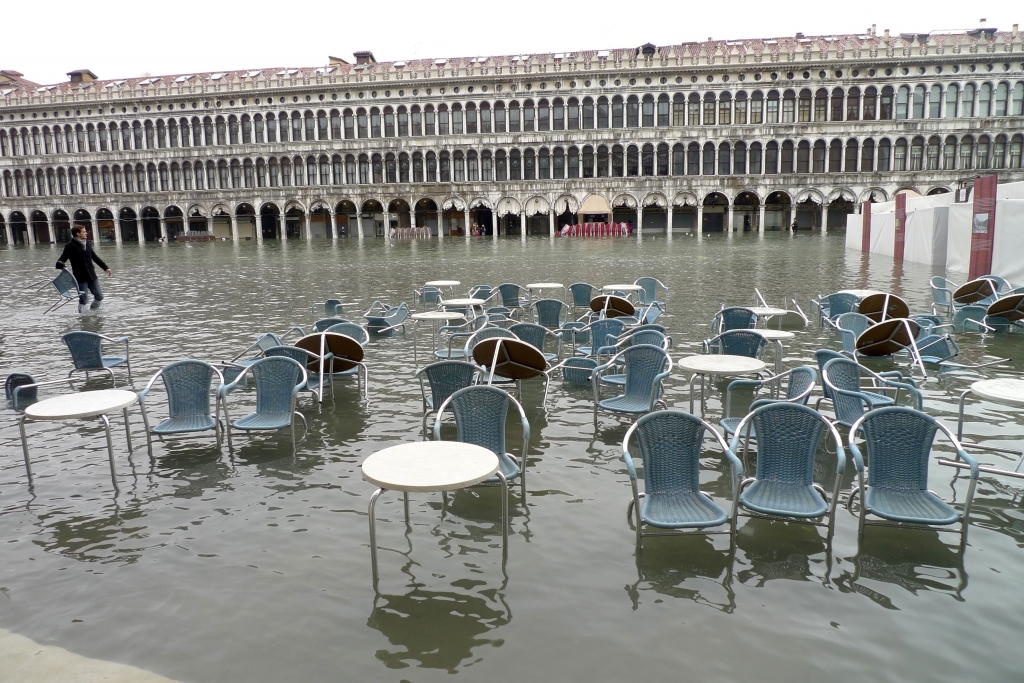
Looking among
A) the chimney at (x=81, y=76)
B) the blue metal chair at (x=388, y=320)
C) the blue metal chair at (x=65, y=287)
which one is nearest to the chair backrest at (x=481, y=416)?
the blue metal chair at (x=388, y=320)

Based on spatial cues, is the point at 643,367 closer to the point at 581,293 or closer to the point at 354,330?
the point at 354,330

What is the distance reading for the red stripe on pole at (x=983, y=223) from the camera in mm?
16000

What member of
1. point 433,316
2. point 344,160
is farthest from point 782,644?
point 344,160

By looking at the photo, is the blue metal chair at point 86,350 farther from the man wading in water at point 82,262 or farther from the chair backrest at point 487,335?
the man wading in water at point 82,262

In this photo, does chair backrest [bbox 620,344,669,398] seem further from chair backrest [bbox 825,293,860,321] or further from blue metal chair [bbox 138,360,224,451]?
chair backrest [bbox 825,293,860,321]

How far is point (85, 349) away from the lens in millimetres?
8383

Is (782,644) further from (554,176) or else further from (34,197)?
(34,197)

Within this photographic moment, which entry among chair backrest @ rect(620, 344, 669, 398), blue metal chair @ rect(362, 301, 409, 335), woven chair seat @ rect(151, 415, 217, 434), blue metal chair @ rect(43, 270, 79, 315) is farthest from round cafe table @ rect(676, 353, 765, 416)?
blue metal chair @ rect(43, 270, 79, 315)

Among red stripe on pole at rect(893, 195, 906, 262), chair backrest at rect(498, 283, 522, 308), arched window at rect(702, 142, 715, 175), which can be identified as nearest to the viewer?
chair backrest at rect(498, 283, 522, 308)

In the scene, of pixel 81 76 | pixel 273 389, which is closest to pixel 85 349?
pixel 273 389

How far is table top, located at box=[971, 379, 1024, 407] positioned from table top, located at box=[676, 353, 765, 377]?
162 cm

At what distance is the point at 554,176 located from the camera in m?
56.3

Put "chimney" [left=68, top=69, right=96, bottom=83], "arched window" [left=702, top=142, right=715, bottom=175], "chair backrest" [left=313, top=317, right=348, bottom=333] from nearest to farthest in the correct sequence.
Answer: "chair backrest" [left=313, top=317, right=348, bottom=333], "arched window" [left=702, top=142, right=715, bottom=175], "chimney" [left=68, top=69, right=96, bottom=83]

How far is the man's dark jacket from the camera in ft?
44.9
